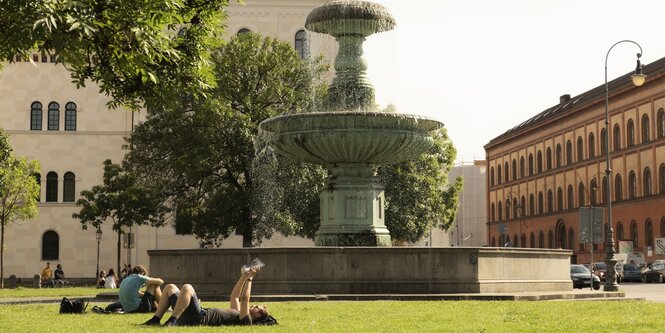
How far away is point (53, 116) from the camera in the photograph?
6109cm

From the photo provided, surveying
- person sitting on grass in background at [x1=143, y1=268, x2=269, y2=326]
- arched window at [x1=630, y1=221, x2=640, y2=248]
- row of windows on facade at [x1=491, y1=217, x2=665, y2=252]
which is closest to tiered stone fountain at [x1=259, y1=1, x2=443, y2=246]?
person sitting on grass in background at [x1=143, y1=268, x2=269, y2=326]

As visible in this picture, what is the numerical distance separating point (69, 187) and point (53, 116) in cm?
436

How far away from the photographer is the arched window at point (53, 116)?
6097cm

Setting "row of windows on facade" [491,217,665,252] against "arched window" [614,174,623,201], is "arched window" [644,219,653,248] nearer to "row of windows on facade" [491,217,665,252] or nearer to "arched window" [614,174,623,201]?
"row of windows on facade" [491,217,665,252]

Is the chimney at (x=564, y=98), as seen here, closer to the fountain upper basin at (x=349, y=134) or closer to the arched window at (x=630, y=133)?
the arched window at (x=630, y=133)

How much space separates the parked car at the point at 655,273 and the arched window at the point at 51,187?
33.3 metres

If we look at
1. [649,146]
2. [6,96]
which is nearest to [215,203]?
[6,96]

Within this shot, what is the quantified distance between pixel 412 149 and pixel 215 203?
2025 cm

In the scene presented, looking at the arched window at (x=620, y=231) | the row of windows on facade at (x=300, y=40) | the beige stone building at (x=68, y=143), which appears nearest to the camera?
the row of windows on facade at (x=300, y=40)

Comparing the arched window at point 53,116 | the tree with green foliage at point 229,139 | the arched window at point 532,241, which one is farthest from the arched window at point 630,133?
the arched window at point 53,116

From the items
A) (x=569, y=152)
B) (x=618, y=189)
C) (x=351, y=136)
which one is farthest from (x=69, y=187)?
(x=351, y=136)

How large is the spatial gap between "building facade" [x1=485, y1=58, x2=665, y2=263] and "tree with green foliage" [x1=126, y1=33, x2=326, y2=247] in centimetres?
2608

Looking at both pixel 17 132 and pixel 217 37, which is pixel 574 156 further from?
pixel 217 37

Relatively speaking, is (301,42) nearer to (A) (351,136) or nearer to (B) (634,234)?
(B) (634,234)
